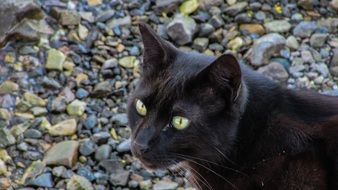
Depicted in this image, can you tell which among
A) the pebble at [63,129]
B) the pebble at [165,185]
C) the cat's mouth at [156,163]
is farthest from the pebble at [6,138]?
the cat's mouth at [156,163]

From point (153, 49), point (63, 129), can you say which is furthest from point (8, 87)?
point (153, 49)

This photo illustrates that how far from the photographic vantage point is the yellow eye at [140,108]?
3.37 metres

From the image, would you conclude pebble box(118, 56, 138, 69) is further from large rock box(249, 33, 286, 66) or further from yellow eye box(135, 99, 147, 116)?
yellow eye box(135, 99, 147, 116)

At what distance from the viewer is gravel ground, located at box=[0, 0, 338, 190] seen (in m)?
4.28

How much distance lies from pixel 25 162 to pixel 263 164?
1524 mm

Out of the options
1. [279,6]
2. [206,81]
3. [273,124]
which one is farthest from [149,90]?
[279,6]

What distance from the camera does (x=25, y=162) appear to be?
14.1 feet

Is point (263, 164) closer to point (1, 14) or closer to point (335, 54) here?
point (335, 54)

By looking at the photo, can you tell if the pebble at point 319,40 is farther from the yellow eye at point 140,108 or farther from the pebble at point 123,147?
the yellow eye at point 140,108

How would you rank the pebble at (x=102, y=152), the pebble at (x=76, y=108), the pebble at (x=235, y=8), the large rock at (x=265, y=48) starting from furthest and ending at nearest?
the pebble at (x=235, y=8) < the large rock at (x=265, y=48) < the pebble at (x=76, y=108) < the pebble at (x=102, y=152)

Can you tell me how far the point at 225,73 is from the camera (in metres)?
3.16

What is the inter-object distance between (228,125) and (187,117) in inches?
7.5

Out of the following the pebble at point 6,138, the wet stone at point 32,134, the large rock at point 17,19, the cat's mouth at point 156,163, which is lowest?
the wet stone at point 32,134

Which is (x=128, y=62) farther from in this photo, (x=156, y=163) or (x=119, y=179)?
(x=156, y=163)
